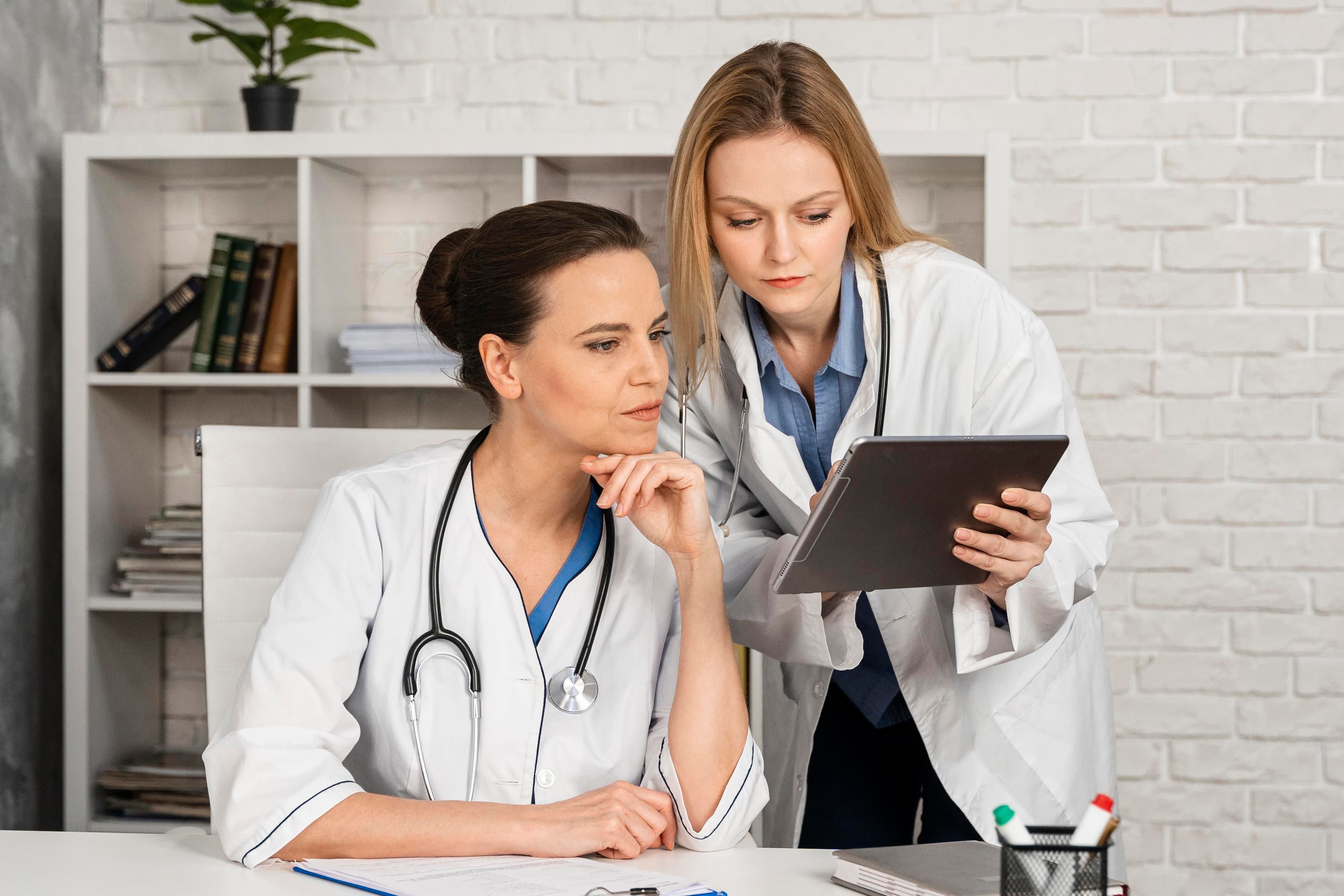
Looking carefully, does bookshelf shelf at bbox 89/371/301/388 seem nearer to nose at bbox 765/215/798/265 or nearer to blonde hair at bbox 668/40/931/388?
blonde hair at bbox 668/40/931/388

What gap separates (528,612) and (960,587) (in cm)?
50

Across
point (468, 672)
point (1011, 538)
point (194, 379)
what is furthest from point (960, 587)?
point (194, 379)

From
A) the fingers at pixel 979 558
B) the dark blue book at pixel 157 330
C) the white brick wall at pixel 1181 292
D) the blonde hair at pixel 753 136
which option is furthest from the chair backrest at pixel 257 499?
the white brick wall at pixel 1181 292

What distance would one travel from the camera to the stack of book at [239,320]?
2.40 m

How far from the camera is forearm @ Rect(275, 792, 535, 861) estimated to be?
43.5 inches

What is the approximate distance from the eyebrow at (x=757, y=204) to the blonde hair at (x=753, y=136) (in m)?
0.04

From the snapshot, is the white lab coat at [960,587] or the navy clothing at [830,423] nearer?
the white lab coat at [960,587]

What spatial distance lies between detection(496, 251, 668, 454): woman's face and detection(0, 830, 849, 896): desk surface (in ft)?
1.51

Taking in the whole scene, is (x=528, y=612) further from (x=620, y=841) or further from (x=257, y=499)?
(x=257, y=499)

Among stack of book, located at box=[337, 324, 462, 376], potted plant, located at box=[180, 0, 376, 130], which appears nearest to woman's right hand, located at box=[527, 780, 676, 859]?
stack of book, located at box=[337, 324, 462, 376]

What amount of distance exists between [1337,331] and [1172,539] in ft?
1.70

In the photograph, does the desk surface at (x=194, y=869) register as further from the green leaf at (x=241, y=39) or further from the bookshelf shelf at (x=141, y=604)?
the green leaf at (x=241, y=39)

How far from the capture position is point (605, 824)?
1.12 metres

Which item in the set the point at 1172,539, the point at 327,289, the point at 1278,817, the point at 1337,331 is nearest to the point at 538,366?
the point at 327,289
